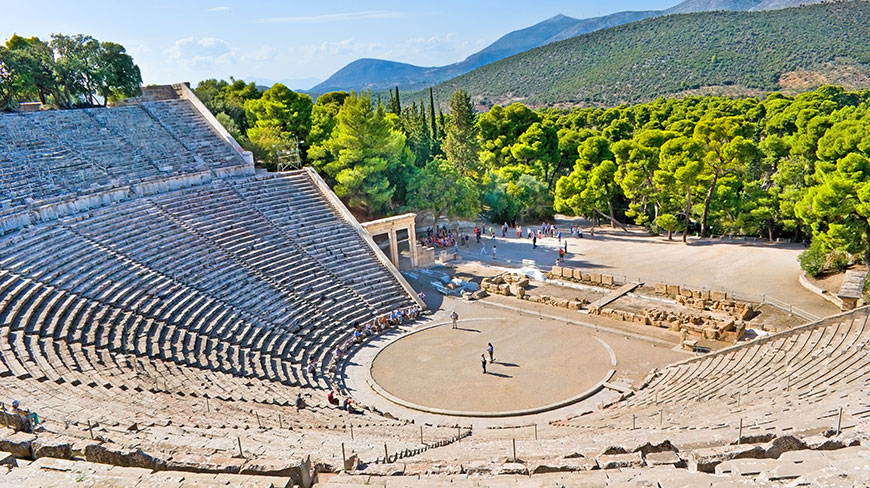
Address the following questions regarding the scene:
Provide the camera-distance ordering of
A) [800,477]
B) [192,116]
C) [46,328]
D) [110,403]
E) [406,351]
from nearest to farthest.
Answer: [800,477] < [110,403] < [46,328] < [406,351] < [192,116]

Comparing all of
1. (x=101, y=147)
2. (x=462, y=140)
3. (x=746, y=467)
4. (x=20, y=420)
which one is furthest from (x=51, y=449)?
(x=462, y=140)

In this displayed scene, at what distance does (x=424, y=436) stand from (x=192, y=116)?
26.1m

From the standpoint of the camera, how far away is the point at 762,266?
28.9m

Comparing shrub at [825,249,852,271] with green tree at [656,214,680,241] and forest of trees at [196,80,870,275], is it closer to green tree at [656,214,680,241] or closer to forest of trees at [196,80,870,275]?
forest of trees at [196,80,870,275]

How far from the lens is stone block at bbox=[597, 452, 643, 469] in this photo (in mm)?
8117

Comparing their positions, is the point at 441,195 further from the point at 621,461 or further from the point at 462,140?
the point at 621,461

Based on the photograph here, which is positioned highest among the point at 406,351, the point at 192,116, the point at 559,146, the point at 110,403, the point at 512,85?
the point at 512,85

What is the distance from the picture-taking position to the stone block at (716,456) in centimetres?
760

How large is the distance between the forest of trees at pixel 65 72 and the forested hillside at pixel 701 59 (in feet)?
259

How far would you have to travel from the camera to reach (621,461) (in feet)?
26.9

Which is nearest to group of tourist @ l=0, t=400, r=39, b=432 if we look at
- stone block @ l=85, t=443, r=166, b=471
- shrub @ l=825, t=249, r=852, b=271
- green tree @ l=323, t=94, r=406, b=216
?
stone block @ l=85, t=443, r=166, b=471

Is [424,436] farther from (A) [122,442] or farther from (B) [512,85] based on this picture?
(B) [512,85]

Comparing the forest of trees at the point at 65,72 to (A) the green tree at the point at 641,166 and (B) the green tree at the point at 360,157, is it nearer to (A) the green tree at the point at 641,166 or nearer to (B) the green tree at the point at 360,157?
(B) the green tree at the point at 360,157

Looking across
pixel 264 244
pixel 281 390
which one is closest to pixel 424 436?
pixel 281 390
